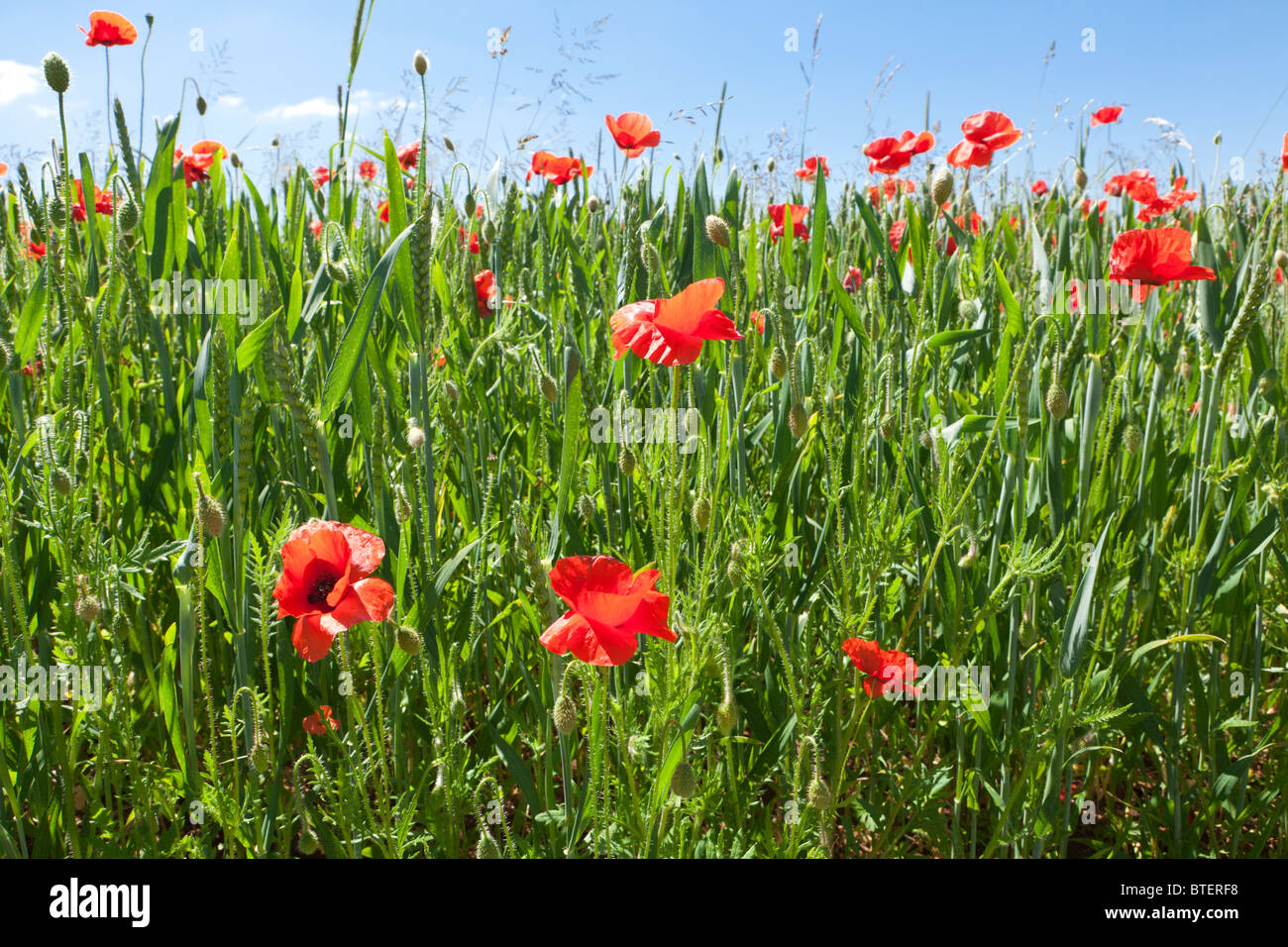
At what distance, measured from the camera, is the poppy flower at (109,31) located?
4.81 ft

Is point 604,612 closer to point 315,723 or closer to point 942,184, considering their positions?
point 315,723

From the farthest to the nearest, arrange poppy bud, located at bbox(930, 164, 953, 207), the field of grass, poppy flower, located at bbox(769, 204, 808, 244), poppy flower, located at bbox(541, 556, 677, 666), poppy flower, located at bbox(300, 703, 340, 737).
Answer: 1. poppy flower, located at bbox(769, 204, 808, 244)
2. poppy bud, located at bbox(930, 164, 953, 207)
3. poppy flower, located at bbox(300, 703, 340, 737)
4. the field of grass
5. poppy flower, located at bbox(541, 556, 677, 666)

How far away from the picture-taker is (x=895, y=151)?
1978 millimetres

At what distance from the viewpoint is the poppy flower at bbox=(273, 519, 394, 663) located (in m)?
0.70

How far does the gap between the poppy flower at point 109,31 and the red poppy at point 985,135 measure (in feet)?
5.22

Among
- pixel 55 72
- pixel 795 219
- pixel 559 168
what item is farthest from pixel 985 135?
pixel 55 72

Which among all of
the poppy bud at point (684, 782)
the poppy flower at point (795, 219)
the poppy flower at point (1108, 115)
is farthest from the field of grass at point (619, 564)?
the poppy flower at point (1108, 115)

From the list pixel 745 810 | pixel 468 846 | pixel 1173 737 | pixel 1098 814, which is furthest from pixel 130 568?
pixel 1098 814

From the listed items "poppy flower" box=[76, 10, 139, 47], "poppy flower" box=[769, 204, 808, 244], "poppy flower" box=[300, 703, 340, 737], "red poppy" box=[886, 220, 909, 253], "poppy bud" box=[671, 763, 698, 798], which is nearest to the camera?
"poppy bud" box=[671, 763, 698, 798]

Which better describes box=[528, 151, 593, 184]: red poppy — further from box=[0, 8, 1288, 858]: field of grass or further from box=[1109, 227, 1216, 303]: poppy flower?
box=[1109, 227, 1216, 303]: poppy flower

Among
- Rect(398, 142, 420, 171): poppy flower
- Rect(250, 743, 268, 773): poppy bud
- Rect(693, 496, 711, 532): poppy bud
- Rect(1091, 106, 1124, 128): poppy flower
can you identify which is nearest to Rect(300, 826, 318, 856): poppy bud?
Rect(250, 743, 268, 773): poppy bud

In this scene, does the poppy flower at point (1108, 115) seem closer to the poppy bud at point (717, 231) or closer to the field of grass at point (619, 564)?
the field of grass at point (619, 564)

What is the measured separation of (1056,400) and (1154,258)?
28 centimetres

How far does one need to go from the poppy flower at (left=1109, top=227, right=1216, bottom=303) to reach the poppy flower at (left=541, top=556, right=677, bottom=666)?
0.81 meters
